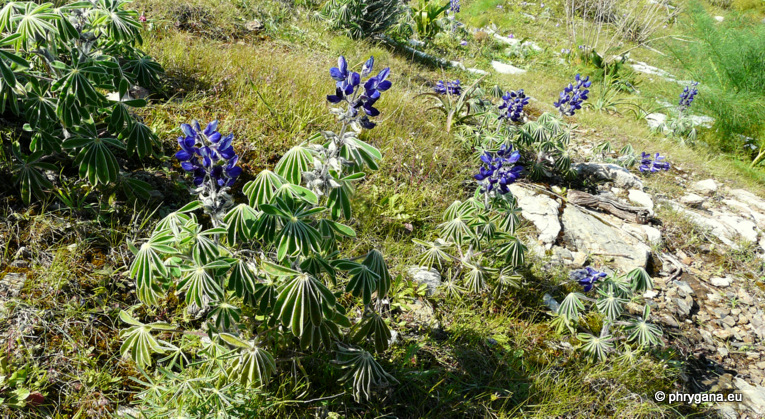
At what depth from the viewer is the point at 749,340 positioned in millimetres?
3291

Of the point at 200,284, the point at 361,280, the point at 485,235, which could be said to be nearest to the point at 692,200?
the point at 485,235

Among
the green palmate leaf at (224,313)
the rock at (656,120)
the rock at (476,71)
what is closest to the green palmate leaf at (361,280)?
the green palmate leaf at (224,313)

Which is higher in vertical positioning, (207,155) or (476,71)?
(207,155)

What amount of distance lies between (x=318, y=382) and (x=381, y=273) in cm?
67

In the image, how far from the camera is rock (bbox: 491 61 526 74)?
9.16 metres

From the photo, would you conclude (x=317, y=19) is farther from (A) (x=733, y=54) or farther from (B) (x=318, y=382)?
(A) (x=733, y=54)

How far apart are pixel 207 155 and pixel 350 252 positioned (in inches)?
48.6

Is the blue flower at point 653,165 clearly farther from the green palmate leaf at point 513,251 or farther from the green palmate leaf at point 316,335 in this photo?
the green palmate leaf at point 316,335

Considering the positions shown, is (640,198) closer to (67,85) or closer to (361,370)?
(361,370)

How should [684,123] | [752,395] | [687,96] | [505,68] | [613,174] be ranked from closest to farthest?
[752,395], [613,174], [687,96], [684,123], [505,68]

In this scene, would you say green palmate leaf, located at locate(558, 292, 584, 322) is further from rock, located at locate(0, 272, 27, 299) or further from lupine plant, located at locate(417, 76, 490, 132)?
rock, located at locate(0, 272, 27, 299)

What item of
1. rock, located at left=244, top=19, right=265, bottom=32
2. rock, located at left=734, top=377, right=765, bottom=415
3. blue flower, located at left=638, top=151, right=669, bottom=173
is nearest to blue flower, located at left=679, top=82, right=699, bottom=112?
blue flower, located at left=638, top=151, right=669, bottom=173

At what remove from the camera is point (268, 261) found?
1554 millimetres

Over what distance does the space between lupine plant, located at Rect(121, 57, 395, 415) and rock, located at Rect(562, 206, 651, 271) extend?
254cm
